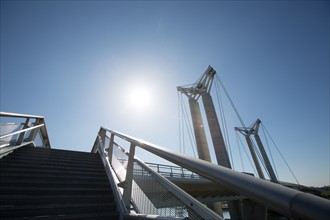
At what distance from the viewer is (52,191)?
295cm

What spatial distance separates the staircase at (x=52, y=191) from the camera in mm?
2406

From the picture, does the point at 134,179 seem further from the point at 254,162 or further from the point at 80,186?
the point at 254,162

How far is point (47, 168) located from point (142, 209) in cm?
309

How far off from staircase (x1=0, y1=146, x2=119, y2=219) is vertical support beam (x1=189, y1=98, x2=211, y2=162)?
36.3 ft

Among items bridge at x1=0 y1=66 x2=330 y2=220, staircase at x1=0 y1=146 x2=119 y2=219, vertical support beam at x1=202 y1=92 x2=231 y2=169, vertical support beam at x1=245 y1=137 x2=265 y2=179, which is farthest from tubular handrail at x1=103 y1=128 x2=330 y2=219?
vertical support beam at x1=245 y1=137 x2=265 y2=179

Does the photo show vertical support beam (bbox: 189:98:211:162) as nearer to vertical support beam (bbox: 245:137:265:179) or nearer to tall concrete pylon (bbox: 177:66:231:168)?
tall concrete pylon (bbox: 177:66:231:168)

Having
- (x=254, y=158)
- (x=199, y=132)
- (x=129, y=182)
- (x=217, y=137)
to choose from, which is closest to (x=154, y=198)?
(x=129, y=182)

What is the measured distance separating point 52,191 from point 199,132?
13039mm

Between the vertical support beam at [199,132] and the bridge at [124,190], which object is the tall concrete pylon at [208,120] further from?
the bridge at [124,190]

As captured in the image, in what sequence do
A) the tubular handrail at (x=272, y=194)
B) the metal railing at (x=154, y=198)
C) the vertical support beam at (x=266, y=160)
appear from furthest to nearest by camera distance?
the vertical support beam at (x=266, y=160)
the metal railing at (x=154, y=198)
the tubular handrail at (x=272, y=194)

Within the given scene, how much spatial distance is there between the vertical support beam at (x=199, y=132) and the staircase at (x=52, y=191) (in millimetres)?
11058

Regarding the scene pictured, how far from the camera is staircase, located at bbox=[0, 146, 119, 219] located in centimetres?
241

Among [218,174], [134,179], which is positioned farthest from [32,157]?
[218,174]

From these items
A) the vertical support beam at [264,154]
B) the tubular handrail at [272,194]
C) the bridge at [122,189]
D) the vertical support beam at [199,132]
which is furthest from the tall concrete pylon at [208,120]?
the vertical support beam at [264,154]
